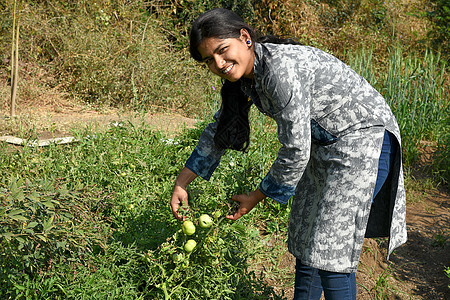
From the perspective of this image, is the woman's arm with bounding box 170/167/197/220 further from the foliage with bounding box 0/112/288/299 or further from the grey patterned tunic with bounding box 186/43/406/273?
the grey patterned tunic with bounding box 186/43/406/273

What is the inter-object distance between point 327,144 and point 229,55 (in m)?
0.52

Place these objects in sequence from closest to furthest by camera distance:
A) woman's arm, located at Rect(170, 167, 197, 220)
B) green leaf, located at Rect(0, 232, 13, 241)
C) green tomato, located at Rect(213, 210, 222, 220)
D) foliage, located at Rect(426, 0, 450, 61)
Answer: green leaf, located at Rect(0, 232, 13, 241), green tomato, located at Rect(213, 210, 222, 220), woman's arm, located at Rect(170, 167, 197, 220), foliage, located at Rect(426, 0, 450, 61)

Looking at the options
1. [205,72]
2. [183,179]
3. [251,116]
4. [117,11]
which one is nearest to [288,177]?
[183,179]

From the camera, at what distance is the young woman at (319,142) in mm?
1611

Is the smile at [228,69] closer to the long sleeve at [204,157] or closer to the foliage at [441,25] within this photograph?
the long sleeve at [204,157]

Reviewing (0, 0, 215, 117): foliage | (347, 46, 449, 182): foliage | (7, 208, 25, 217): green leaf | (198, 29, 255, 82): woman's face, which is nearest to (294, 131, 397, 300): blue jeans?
(198, 29, 255, 82): woman's face

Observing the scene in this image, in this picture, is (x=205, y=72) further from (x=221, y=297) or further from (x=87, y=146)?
(x=221, y=297)

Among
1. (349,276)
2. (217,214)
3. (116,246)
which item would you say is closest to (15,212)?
(116,246)

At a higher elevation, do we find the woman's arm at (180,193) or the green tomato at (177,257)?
the woman's arm at (180,193)

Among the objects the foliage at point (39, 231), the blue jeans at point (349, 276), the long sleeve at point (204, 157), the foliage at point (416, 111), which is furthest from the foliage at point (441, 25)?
the foliage at point (39, 231)

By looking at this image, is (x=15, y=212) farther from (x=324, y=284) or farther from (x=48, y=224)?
(x=324, y=284)

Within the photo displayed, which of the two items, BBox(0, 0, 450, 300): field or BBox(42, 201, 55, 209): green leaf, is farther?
BBox(0, 0, 450, 300): field

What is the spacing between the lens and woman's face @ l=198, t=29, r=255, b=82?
1.62 m

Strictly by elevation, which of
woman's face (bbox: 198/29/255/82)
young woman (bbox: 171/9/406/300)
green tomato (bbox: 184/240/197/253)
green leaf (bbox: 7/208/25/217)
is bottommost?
green tomato (bbox: 184/240/197/253)
